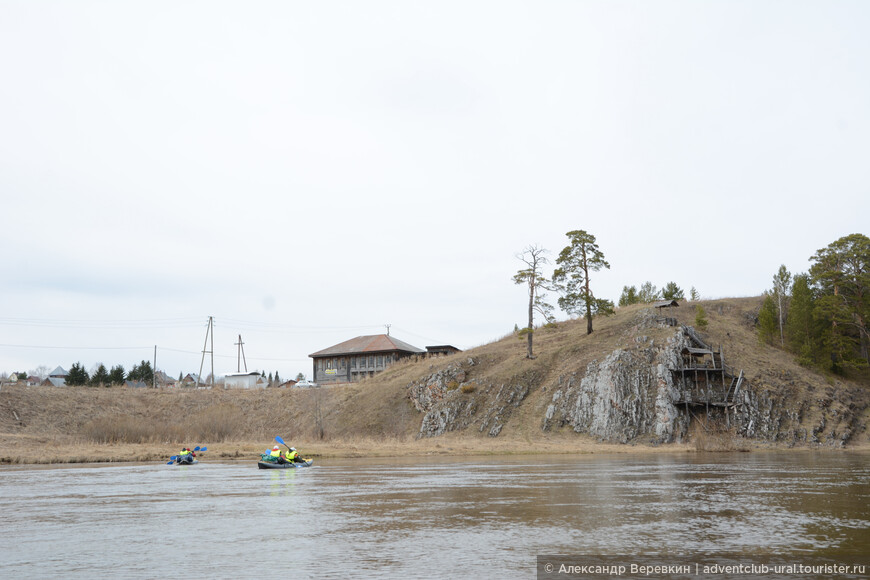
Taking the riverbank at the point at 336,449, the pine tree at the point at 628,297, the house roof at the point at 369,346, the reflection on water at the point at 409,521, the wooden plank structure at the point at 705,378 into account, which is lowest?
the riverbank at the point at 336,449

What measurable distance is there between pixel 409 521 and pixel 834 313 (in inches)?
2745

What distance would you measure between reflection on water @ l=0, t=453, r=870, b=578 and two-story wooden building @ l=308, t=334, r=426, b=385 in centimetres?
6743

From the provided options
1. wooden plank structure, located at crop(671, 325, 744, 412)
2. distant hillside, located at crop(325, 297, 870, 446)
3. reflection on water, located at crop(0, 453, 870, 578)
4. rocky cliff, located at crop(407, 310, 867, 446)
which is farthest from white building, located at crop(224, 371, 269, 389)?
reflection on water, located at crop(0, 453, 870, 578)

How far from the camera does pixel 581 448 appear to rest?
58.8m

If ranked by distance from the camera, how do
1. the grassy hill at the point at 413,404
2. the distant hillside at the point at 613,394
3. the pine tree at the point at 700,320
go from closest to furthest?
the grassy hill at the point at 413,404, the distant hillside at the point at 613,394, the pine tree at the point at 700,320

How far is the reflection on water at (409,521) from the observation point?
13648 millimetres

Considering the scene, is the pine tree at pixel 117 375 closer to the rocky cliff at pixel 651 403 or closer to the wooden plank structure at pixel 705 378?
the rocky cliff at pixel 651 403

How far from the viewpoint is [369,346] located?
10312cm

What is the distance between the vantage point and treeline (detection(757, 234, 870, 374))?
72562mm

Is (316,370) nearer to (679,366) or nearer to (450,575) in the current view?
(679,366)

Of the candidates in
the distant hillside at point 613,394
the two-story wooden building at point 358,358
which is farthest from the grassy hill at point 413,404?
the two-story wooden building at point 358,358

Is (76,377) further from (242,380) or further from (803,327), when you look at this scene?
(803,327)

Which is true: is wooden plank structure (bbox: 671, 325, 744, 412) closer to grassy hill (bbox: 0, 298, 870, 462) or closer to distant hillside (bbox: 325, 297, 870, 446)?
distant hillside (bbox: 325, 297, 870, 446)

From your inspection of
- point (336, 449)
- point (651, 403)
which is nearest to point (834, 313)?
point (651, 403)
